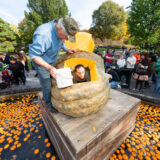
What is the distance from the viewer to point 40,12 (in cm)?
2555

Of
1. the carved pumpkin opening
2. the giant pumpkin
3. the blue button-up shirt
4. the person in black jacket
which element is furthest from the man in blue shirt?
the person in black jacket

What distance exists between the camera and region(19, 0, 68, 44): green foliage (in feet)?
79.5

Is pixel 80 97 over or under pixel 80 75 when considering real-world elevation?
under

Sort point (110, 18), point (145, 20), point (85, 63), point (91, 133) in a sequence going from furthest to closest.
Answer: point (110, 18)
point (145, 20)
point (85, 63)
point (91, 133)

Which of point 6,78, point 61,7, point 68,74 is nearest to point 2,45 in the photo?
point 61,7

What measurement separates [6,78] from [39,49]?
16.1 ft

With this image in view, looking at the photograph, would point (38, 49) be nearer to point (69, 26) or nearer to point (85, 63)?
point (69, 26)

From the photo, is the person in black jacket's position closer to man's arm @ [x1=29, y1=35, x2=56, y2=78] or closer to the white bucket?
man's arm @ [x1=29, y1=35, x2=56, y2=78]

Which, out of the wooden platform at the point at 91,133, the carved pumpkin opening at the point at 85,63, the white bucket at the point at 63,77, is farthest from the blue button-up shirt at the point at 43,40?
the wooden platform at the point at 91,133

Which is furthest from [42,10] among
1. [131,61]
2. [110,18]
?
[131,61]

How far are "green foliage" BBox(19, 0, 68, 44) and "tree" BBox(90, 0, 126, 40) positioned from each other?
1479 centimetres

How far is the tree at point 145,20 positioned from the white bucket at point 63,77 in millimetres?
16050

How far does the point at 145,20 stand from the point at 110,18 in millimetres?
24211

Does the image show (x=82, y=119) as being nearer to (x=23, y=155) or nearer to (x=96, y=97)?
(x=96, y=97)
